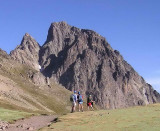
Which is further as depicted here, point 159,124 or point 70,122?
point 70,122

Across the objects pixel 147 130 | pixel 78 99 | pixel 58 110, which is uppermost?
pixel 58 110

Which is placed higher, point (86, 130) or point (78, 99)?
point (78, 99)

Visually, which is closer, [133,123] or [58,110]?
[133,123]

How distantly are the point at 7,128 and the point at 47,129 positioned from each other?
7.59 metres

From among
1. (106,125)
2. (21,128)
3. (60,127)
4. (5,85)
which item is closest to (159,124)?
(106,125)

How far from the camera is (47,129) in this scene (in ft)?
92.0

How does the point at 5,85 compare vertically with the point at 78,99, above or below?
above

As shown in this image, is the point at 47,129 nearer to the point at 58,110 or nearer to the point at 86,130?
the point at 86,130

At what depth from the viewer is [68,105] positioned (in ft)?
643

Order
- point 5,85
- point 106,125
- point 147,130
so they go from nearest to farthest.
Result: point 147,130 → point 106,125 → point 5,85

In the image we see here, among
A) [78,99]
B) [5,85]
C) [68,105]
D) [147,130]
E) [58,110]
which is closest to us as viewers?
[147,130]

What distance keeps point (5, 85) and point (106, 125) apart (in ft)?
399

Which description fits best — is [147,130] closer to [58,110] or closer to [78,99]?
[78,99]

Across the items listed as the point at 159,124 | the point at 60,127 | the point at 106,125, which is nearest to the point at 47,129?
the point at 60,127
